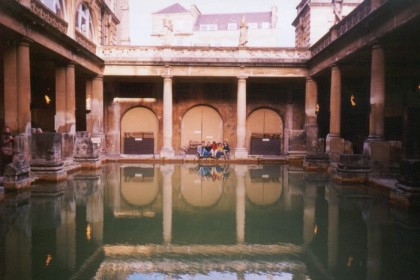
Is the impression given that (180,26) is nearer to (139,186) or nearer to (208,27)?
(208,27)

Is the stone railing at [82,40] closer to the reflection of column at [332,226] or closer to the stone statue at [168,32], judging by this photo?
the stone statue at [168,32]

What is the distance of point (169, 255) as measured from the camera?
555 centimetres

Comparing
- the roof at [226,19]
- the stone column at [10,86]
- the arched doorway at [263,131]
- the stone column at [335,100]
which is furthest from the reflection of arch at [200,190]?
the roof at [226,19]

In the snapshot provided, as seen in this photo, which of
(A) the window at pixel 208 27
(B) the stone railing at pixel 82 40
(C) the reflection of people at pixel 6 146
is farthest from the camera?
(A) the window at pixel 208 27

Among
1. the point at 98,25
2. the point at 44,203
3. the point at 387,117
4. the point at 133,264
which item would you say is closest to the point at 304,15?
the point at 387,117

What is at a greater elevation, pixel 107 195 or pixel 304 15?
pixel 304 15

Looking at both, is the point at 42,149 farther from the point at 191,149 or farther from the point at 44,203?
the point at 191,149

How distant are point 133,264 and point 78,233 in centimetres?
199

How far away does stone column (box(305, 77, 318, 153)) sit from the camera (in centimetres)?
2033

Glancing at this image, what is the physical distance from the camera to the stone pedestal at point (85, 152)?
674 inches

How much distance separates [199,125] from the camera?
26781 millimetres

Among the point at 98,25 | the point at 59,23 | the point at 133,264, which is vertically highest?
the point at 98,25

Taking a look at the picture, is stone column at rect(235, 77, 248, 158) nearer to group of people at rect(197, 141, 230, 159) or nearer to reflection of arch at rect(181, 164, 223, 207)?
group of people at rect(197, 141, 230, 159)

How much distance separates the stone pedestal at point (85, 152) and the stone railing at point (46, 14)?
16.0 feet
